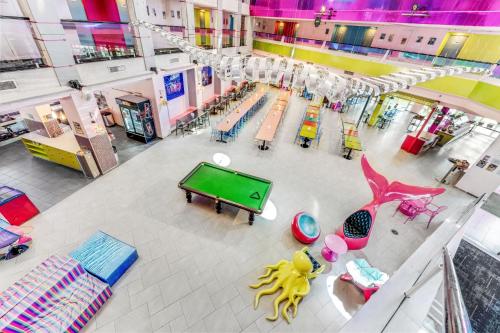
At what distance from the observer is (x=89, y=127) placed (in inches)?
278

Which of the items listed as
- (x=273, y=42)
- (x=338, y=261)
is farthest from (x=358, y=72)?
(x=338, y=261)

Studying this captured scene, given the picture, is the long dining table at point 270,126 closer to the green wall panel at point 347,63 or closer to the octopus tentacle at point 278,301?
the green wall panel at point 347,63

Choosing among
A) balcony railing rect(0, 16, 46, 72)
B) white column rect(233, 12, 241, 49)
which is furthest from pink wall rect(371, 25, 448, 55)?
balcony railing rect(0, 16, 46, 72)

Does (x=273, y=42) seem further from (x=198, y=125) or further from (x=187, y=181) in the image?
(x=187, y=181)

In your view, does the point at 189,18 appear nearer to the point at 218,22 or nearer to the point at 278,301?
the point at 218,22

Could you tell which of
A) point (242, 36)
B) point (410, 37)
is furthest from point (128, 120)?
point (410, 37)

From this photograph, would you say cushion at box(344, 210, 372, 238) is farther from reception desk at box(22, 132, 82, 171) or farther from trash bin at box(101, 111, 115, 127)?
trash bin at box(101, 111, 115, 127)

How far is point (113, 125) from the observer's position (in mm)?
11508

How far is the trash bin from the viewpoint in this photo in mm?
11125

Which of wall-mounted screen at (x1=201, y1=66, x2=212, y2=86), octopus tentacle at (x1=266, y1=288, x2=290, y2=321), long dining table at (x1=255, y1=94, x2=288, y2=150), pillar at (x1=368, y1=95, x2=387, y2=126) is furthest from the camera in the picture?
wall-mounted screen at (x1=201, y1=66, x2=212, y2=86)

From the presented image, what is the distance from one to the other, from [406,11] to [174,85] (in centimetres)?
1424

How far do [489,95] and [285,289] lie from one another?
10.9 metres

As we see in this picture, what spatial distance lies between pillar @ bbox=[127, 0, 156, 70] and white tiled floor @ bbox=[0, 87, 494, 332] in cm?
383

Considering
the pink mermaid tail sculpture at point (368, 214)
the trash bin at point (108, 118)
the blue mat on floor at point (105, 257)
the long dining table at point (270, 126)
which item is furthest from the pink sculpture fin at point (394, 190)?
the trash bin at point (108, 118)
